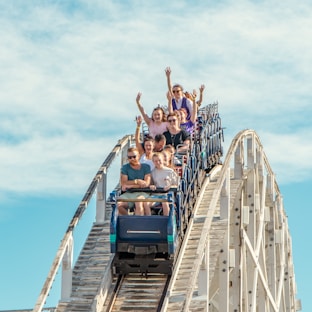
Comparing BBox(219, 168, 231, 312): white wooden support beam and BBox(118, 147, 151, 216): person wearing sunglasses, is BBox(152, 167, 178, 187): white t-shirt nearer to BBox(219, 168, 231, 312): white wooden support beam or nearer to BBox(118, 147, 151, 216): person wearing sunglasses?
BBox(118, 147, 151, 216): person wearing sunglasses

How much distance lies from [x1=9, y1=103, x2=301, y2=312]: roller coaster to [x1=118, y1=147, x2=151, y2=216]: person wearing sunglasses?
0.23 meters

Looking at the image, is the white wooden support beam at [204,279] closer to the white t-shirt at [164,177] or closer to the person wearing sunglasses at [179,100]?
the white t-shirt at [164,177]

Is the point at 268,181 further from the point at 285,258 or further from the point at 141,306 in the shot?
the point at 141,306

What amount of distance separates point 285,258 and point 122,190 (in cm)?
960

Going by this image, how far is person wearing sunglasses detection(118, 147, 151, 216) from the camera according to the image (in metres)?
15.0

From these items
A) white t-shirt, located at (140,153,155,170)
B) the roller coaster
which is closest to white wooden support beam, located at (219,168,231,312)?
the roller coaster

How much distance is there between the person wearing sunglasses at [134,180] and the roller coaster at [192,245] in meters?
0.23

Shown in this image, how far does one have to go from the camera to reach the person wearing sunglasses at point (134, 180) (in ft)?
49.4

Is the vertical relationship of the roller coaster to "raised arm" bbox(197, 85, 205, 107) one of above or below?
below

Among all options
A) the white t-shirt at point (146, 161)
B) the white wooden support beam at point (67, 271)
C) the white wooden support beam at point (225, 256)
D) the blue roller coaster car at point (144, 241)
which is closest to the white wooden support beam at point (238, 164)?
the white wooden support beam at point (225, 256)

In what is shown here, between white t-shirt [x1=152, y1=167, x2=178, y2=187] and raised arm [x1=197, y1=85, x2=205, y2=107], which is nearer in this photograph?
white t-shirt [x1=152, y1=167, x2=178, y2=187]

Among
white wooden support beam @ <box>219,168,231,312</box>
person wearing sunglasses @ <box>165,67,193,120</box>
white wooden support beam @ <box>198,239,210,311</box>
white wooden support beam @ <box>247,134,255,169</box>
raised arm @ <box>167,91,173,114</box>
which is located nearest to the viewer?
white wooden support beam @ <box>198,239,210,311</box>

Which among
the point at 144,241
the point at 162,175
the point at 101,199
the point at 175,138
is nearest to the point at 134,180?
the point at 162,175

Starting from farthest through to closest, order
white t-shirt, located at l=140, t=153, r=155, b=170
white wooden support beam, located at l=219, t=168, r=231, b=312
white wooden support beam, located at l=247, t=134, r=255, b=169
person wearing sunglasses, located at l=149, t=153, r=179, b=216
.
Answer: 1. white wooden support beam, located at l=247, t=134, r=255, b=169
2. white wooden support beam, located at l=219, t=168, r=231, b=312
3. white t-shirt, located at l=140, t=153, r=155, b=170
4. person wearing sunglasses, located at l=149, t=153, r=179, b=216
